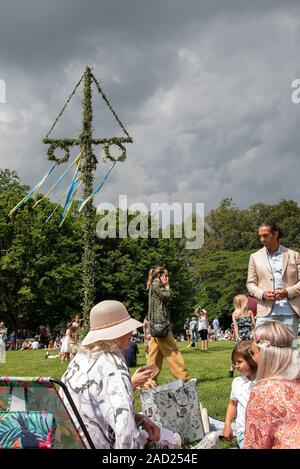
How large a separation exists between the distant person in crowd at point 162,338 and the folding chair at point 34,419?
6.90 m

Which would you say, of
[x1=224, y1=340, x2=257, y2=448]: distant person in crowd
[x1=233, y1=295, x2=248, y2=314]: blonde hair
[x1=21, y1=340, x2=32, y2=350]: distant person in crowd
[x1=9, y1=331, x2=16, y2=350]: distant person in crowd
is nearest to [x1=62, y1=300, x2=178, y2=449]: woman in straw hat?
[x1=224, y1=340, x2=257, y2=448]: distant person in crowd

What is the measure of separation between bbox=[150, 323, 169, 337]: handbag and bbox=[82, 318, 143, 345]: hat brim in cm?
600

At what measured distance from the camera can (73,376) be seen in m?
3.72

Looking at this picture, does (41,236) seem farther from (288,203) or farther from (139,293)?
(288,203)

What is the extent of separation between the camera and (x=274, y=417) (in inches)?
128

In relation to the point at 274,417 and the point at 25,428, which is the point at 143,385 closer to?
the point at 274,417

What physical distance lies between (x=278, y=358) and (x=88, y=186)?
14146 millimetres

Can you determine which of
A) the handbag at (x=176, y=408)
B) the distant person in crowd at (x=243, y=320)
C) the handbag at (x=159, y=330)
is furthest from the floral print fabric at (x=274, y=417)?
the distant person in crowd at (x=243, y=320)

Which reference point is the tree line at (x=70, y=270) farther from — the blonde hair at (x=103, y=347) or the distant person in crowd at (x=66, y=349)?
the blonde hair at (x=103, y=347)

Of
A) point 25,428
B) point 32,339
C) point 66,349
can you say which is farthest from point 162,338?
point 32,339

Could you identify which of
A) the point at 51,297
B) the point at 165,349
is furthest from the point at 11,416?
the point at 51,297

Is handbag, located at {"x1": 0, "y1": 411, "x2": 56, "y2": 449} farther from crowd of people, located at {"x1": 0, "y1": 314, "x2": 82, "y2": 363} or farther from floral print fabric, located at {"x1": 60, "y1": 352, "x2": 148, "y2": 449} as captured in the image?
crowd of people, located at {"x1": 0, "y1": 314, "x2": 82, "y2": 363}

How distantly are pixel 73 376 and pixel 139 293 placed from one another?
47.7 meters

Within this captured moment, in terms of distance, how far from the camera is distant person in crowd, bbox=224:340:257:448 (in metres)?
5.14
